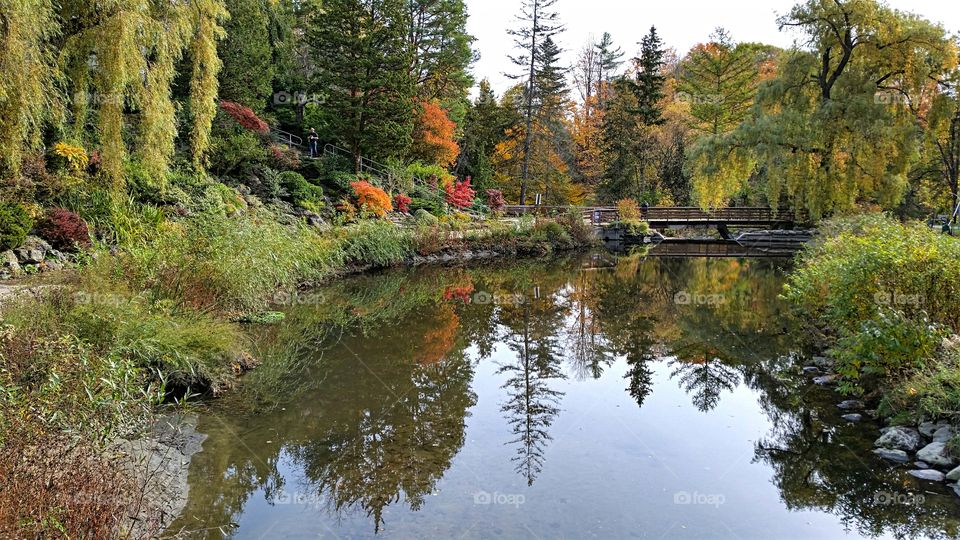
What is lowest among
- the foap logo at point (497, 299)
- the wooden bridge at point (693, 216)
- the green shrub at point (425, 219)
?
the foap logo at point (497, 299)

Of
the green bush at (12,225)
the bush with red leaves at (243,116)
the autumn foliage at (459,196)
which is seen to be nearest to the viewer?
the green bush at (12,225)

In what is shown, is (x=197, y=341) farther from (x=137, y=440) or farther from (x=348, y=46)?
(x=348, y=46)

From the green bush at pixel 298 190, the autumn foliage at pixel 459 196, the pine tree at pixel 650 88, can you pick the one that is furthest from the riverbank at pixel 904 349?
the pine tree at pixel 650 88

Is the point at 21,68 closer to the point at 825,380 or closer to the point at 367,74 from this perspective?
the point at 825,380

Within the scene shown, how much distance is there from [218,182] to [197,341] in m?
12.0

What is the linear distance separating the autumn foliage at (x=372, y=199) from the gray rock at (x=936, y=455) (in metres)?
16.7

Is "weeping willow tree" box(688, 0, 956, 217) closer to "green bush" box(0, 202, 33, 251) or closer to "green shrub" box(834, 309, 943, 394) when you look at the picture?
"green shrub" box(834, 309, 943, 394)

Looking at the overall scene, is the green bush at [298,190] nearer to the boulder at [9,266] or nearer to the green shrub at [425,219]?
the green shrub at [425,219]

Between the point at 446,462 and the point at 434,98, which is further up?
the point at 434,98

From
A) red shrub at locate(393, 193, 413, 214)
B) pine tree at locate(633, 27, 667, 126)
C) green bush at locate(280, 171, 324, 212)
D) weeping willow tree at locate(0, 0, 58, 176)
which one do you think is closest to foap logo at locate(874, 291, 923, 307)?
weeping willow tree at locate(0, 0, 58, 176)

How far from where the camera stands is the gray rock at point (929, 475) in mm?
4789

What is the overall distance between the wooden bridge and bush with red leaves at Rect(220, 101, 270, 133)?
38.4 feet

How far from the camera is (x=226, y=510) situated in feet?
14.5

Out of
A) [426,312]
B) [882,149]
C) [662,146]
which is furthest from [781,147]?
[426,312]
